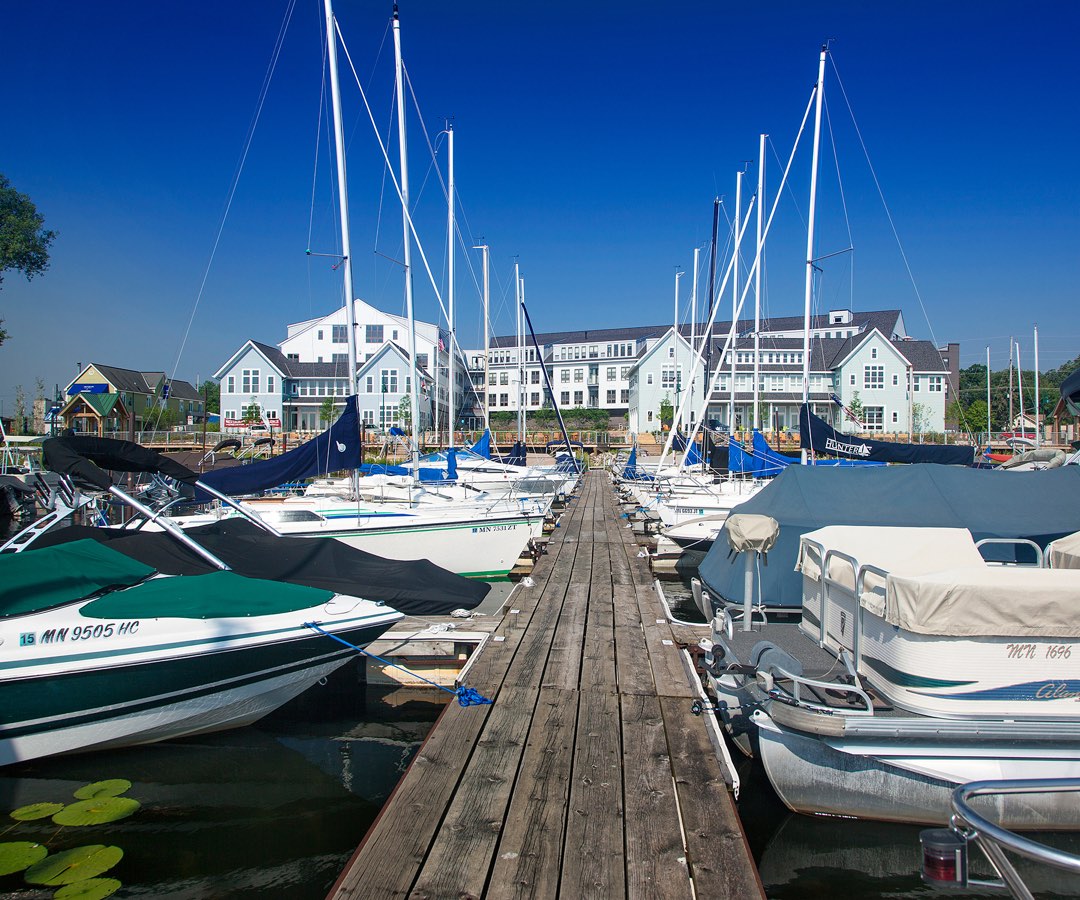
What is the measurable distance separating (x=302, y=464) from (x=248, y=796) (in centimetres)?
703

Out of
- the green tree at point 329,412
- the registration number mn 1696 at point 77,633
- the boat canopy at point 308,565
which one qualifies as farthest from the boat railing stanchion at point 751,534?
the green tree at point 329,412

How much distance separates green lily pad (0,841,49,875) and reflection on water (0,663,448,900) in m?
0.08

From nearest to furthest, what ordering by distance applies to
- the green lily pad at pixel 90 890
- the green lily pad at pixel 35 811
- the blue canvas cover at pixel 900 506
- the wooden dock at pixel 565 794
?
1. the wooden dock at pixel 565 794
2. the green lily pad at pixel 90 890
3. the green lily pad at pixel 35 811
4. the blue canvas cover at pixel 900 506

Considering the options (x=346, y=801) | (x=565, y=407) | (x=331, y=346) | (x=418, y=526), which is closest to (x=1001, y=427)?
(x=565, y=407)

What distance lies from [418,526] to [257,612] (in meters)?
7.64

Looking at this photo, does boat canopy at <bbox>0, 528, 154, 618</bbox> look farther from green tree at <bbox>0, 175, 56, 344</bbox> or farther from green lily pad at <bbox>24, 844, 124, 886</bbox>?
green tree at <bbox>0, 175, 56, 344</bbox>

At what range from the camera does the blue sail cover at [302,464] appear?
1279 cm

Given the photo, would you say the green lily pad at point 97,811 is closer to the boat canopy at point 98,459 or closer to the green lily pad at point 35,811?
the green lily pad at point 35,811

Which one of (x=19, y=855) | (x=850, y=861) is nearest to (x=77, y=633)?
(x=19, y=855)

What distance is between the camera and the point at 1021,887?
10.9 ft

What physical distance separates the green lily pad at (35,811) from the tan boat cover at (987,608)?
752 centimetres

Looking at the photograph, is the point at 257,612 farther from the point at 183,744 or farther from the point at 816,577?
the point at 816,577

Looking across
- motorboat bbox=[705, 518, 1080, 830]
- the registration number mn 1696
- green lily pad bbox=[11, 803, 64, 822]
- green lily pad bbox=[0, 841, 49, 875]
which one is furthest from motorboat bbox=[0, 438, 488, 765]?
motorboat bbox=[705, 518, 1080, 830]

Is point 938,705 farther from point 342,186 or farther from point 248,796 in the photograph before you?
point 342,186
